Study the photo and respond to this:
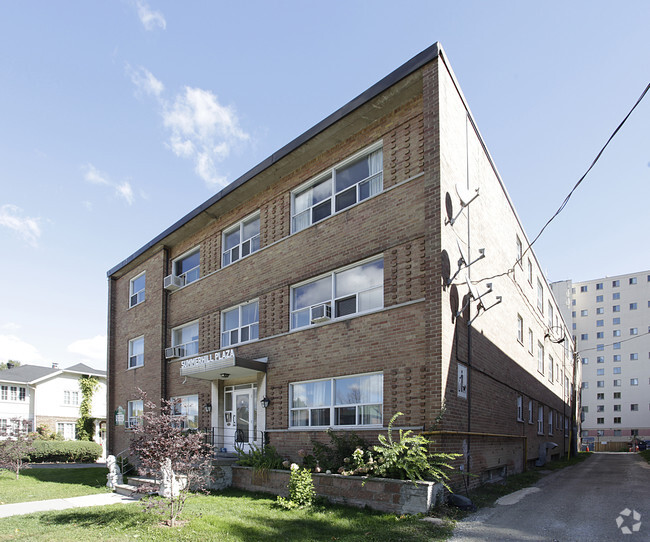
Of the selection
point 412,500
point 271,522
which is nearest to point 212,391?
point 271,522

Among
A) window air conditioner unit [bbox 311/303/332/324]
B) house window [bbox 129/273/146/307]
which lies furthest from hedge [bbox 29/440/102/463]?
window air conditioner unit [bbox 311/303/332/324]

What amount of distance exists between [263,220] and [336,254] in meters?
4.06

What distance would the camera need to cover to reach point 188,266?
21.2 metres

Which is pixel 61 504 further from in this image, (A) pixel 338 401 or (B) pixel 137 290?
(B) pixel 137 290

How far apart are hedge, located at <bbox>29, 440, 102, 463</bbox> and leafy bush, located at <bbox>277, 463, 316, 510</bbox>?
76.2 feet

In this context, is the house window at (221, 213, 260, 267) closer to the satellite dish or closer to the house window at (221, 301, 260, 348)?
the house window at (221, 301, 260, 348)

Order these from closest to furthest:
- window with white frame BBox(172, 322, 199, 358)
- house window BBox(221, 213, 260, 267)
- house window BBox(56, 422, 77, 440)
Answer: house window BBox(221, 213, 260, 267) → window with white frame BBox(172, 322, 199, 358) → house window BBox(56, 422, 77, 440)

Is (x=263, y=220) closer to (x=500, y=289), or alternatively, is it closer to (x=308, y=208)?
(x=308, y=208)

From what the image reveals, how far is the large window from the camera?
480 inches

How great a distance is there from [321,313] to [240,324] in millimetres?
4115

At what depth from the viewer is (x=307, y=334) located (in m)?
14.2

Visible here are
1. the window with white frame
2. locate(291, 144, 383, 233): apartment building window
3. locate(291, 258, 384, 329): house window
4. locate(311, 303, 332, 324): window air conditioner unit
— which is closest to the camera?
locate(291, 258, 384, 329): house window

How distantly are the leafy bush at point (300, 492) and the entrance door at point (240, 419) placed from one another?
4615mm

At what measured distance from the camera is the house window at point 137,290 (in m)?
23.7
